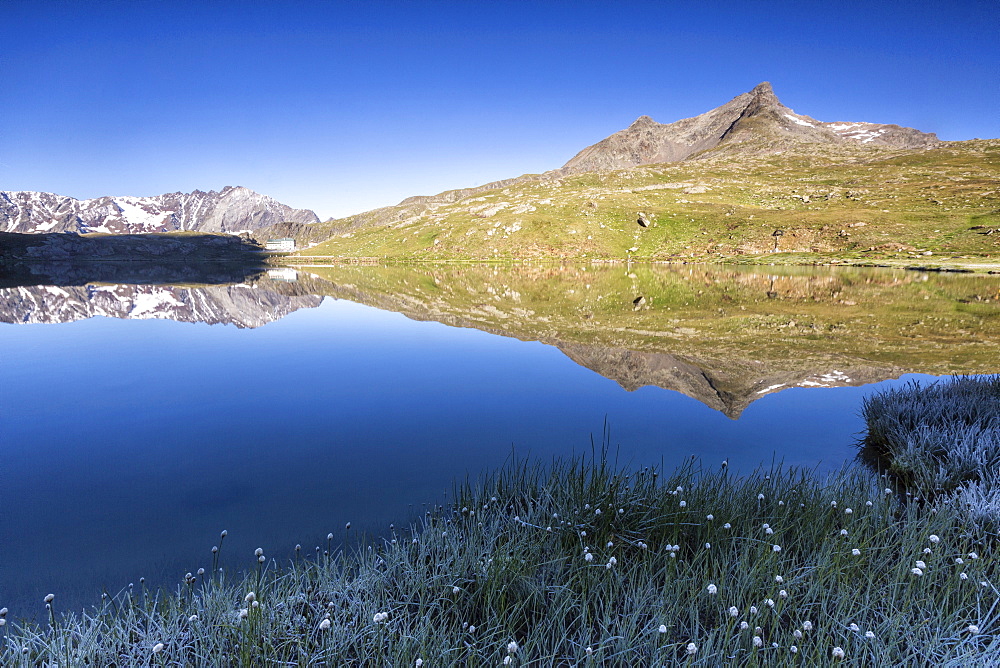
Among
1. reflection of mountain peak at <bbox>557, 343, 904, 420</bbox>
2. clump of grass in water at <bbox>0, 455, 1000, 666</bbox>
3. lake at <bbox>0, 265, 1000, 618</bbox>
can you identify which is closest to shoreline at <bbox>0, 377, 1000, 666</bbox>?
clump of grass in water at <bbox>0, 455, 1000, 666</bbox>

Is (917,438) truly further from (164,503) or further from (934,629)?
(164,503)

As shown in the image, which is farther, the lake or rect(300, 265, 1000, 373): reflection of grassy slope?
rect(300, 265, 1000, 373): reflection of grassy slope

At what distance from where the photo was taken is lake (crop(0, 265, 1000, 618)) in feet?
24.6

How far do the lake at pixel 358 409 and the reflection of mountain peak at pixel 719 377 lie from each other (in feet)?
0.35

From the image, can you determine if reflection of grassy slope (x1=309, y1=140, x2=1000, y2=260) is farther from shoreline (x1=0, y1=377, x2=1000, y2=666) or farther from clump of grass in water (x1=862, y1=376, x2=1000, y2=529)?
shoreline (x1=0, y1=377, x2=1000, y2=666)

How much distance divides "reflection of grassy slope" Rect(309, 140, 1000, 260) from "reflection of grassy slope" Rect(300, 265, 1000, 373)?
52769 millimetres

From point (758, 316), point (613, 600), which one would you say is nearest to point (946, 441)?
point (613, 600)

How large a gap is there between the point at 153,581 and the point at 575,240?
113819mm

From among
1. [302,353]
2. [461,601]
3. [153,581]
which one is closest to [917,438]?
[461,601]

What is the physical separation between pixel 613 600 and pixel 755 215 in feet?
422

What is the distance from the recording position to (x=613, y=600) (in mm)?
5062

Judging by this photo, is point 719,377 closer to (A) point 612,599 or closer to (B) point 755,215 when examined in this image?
(A) point 612,599

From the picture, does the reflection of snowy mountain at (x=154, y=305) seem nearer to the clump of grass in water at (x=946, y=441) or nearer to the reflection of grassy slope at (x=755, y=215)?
the clump of grass in water at (x=946, y=441)

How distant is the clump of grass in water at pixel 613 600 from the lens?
4.20 m
